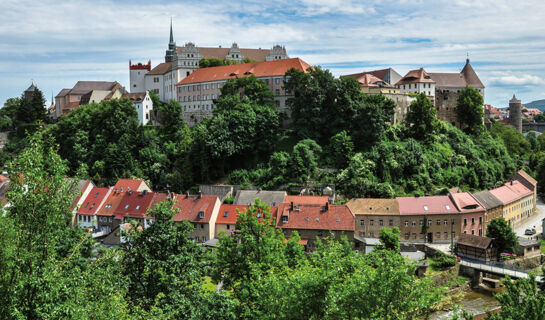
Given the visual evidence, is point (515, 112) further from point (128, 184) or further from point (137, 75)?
point (128, 184)

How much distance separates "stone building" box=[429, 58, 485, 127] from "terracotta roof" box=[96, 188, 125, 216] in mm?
43007

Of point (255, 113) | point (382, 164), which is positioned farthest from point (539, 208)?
point (255, 113)

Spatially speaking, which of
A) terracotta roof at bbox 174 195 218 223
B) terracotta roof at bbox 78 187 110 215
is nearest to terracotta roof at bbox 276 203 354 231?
terracotta roof at bbox 174 195 218 223

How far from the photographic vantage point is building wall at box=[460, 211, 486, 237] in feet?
144

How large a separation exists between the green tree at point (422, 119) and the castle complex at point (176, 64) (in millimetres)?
33491

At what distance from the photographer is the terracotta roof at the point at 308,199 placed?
43397 millimetres

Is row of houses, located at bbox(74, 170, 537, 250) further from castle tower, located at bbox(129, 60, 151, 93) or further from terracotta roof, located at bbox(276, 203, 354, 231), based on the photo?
castle tower, located at bbox(129, 60, 151, 93)

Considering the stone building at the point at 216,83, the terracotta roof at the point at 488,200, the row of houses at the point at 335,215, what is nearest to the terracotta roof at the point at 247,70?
the stone building at the point at 216,83

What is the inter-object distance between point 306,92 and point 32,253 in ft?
148

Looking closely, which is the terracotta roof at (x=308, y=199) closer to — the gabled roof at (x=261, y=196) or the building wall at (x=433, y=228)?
the gabled roof at (x=261, y=196)

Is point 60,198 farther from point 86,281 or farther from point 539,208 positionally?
point 539,208

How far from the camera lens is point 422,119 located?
56.8m

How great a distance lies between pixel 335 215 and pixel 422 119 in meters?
21.8

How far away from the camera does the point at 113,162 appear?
5953 cm
